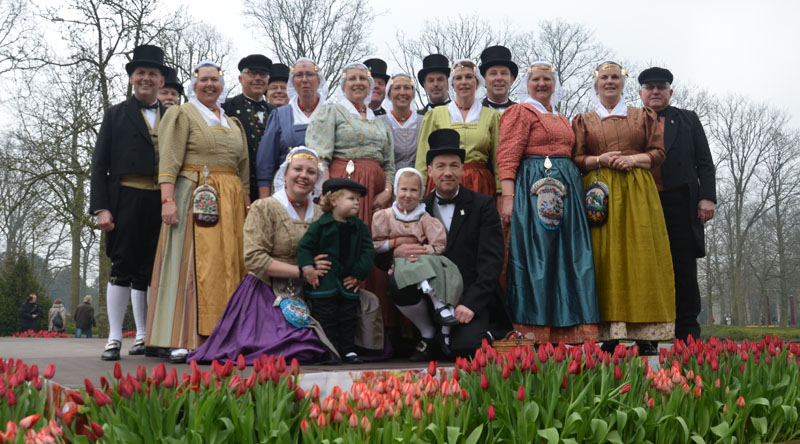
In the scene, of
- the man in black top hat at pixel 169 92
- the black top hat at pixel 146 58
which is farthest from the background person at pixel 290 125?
the man in black top hat at pixel 169 92

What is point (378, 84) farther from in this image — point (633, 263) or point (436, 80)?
point (633, 263)

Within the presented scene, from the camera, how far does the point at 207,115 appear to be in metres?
5.14

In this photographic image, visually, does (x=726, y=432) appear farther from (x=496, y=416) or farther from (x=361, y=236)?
(x=361, y=236)

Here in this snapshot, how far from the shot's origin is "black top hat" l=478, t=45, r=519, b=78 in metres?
5.99

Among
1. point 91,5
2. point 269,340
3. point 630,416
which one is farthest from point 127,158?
point 91,5

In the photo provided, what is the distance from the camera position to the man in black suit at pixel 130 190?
5129 millimetres

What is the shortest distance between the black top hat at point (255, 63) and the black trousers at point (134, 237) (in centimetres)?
181

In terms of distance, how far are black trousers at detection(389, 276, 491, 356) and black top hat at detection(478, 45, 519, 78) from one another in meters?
2.39

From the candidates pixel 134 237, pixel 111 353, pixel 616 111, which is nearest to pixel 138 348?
pixel 111 353

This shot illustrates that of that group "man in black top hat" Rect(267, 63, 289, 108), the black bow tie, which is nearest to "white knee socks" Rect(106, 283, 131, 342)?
the black bow tie

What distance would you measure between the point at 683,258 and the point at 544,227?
1.50 m

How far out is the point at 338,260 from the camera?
4.51 m

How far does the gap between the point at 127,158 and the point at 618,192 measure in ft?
11.9

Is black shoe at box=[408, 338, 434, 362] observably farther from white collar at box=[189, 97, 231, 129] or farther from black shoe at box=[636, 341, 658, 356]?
white collar at box=[189, 97, 231, 129]
